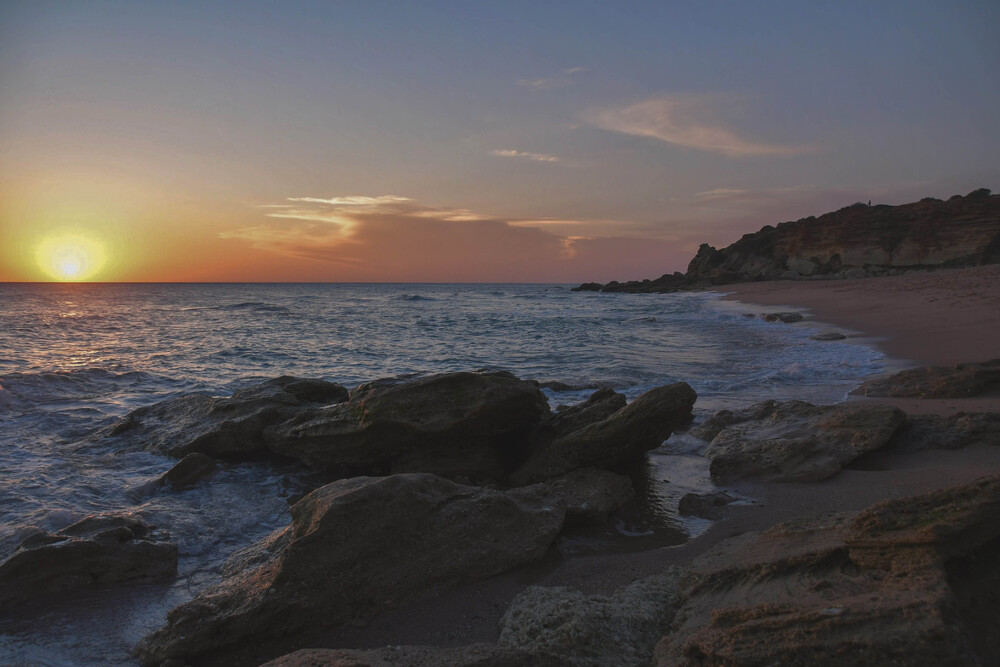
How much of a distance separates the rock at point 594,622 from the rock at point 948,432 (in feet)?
13.4

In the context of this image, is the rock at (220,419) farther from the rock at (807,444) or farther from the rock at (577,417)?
the rock at (807,444)

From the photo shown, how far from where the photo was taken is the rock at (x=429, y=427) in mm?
6566

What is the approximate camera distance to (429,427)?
6.50 metres

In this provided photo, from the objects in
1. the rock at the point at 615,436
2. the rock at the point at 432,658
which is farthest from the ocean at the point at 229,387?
the rock at the point at 432,658

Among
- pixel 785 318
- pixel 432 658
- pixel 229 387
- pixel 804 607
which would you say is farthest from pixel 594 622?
pixel 785 318

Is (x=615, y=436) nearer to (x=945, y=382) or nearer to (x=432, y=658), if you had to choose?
(x=432, y=658)

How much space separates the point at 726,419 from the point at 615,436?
2.73 meters

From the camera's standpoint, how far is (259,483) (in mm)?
7090

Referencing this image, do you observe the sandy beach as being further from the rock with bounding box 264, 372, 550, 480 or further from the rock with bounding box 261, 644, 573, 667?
the rock with bounding box 264, 372, 550, 480

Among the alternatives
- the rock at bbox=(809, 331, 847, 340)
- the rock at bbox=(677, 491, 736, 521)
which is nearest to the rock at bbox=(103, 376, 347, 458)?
the rock at bbox=(677, 491, 736, 521)

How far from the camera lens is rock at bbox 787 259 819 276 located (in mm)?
55375

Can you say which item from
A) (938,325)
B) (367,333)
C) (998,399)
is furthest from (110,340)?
(938,325)

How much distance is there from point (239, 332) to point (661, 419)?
950 inches

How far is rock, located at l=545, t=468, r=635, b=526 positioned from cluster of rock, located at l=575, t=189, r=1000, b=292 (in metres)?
48.0
